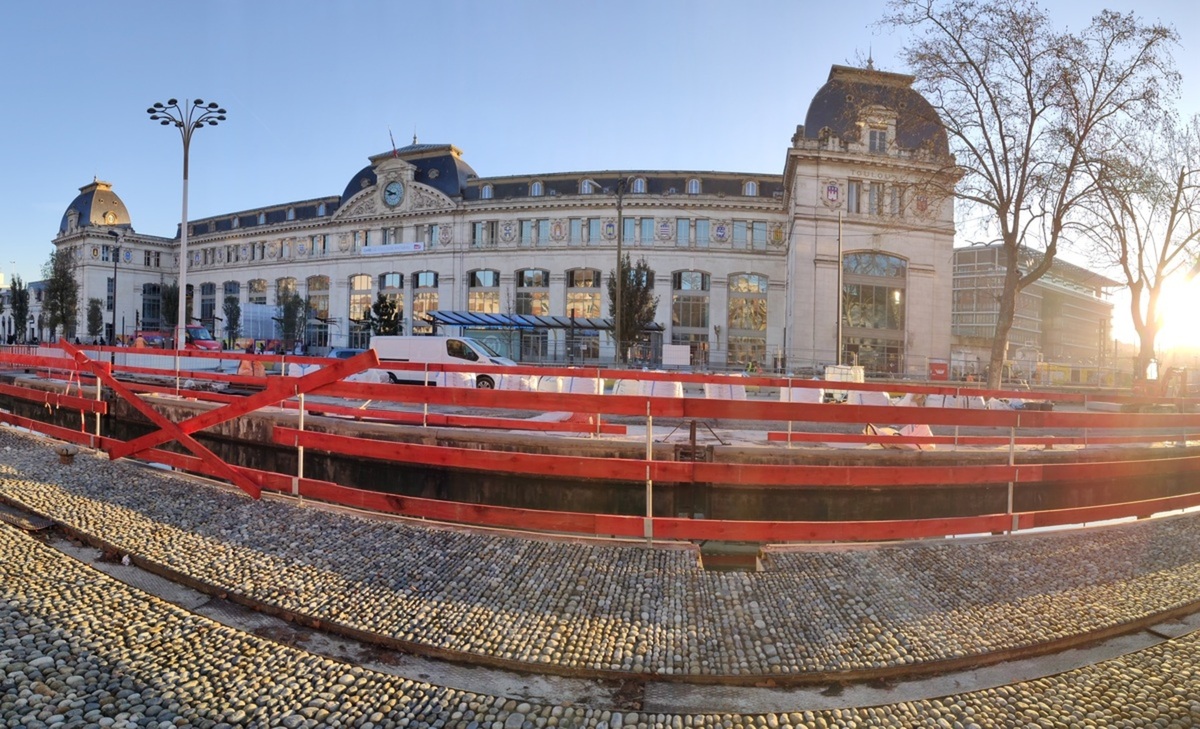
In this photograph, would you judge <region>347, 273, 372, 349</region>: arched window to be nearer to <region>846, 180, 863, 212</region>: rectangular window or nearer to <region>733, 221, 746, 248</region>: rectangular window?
<region>733, 221, 746, 248</region>: rectangular window

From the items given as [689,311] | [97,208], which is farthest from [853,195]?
[97,208]

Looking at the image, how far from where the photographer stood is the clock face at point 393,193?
2477 inches

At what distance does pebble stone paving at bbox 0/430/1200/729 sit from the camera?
2.76 meters

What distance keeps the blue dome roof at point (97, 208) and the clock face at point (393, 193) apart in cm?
5523

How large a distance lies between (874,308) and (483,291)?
→ 36.9m

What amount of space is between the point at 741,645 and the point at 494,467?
8.95 ft

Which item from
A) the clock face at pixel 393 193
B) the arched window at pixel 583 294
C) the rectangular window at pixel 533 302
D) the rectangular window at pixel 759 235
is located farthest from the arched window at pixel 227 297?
the rectangular window at pixel 759 235

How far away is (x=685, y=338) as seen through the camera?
2222 inches

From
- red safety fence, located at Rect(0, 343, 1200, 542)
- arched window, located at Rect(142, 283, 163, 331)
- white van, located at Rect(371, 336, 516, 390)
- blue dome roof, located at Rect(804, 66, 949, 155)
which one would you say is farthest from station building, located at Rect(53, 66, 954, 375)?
red safety fence, located at Rect(0, 343, 1200, 542)

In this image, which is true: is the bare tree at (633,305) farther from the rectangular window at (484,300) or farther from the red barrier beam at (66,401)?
the red barrier beam at (66,401)

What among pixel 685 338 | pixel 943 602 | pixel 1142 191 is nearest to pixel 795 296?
pixel 685 338

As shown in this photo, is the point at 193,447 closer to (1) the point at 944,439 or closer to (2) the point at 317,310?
(1) the point at 944,439

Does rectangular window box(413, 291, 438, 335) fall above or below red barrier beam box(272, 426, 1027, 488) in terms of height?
above

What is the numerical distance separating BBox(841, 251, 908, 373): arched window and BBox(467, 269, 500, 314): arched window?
33273 millimetres
